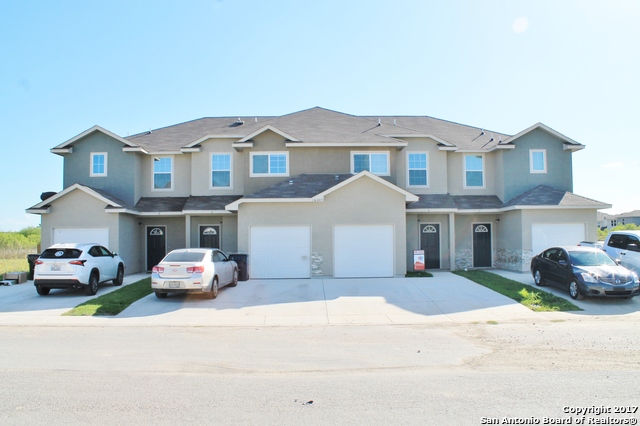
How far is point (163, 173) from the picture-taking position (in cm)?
2083

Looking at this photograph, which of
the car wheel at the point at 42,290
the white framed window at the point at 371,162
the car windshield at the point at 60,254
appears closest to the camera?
the car windshield at the point at 60,254

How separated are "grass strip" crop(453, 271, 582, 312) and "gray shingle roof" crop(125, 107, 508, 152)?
23.8 ft

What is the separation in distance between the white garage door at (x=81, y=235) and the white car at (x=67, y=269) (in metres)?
4.06

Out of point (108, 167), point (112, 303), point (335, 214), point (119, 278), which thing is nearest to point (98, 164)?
point (108, 167)

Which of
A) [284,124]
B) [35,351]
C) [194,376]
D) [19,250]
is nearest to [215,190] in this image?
[284,124]

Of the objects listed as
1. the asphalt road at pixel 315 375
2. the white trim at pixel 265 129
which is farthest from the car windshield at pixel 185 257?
the white trim at pixel 265 129

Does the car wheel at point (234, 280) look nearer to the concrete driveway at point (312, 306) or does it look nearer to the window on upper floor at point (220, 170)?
the concrete driveway at point (312, 306)

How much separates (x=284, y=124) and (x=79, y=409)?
17656mm

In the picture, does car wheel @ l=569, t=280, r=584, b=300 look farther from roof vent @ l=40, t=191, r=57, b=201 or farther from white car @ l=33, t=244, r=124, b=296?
roof vent @ l=40, t=191, r=57, b=201

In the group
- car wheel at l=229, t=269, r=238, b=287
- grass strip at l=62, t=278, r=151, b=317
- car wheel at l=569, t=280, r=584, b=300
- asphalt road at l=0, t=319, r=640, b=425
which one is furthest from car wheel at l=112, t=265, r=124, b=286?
car wheel at l=569, t=280, r=584, b=300

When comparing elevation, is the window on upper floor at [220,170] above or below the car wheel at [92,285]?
above

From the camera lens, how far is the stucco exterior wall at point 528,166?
20.2m

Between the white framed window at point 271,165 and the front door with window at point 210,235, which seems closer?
the white framed window at point 271,165

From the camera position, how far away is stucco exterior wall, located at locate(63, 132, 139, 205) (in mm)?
20062
